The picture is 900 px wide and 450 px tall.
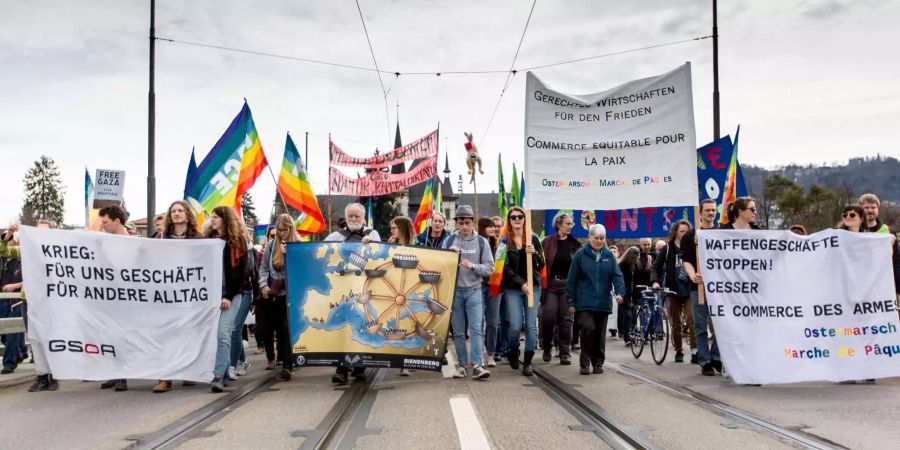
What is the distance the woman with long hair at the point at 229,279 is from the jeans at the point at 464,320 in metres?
2.47

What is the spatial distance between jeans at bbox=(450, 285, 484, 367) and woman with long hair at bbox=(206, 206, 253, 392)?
2469mm

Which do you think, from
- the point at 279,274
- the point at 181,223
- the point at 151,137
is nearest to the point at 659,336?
the point at 279,274

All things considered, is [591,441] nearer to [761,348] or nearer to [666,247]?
[761,348]

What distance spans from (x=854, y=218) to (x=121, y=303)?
8477mm

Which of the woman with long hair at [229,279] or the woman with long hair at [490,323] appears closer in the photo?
the woman with long hair at [229,279]

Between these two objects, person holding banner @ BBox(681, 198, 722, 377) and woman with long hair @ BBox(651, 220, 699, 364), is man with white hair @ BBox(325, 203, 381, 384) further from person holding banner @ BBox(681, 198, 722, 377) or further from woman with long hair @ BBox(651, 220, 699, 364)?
woman with long hair @ BBox(651, 220, 699, 364)

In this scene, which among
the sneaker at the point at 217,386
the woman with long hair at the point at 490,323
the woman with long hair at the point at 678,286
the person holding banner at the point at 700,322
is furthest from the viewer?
the woman with long hair at the point at 678,286

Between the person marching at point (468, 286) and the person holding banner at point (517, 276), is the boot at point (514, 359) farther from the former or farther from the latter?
the person marching at point (468, 286)

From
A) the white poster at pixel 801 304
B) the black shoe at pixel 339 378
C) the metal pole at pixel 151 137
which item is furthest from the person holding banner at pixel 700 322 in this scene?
the metal pole at pixel 151 137

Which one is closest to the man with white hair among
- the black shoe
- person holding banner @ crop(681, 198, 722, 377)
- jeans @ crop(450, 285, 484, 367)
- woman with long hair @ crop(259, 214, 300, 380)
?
the black shoe

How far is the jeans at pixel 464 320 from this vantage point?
8.98 meters

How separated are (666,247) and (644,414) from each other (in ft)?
17.2

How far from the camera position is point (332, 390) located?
8086 mm

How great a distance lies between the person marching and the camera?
8961mm
